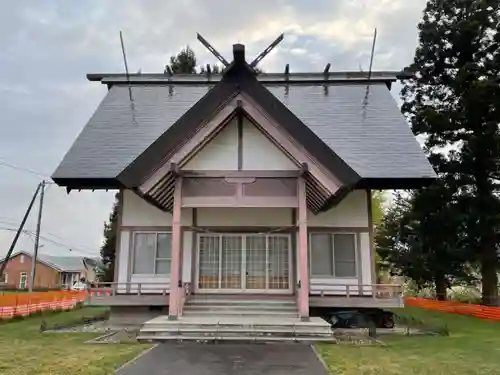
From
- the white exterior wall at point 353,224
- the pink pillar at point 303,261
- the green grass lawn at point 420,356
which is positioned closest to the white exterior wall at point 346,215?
the white exterior wall at point 353,224

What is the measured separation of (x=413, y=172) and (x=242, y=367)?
27.6 ft

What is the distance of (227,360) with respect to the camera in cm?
716

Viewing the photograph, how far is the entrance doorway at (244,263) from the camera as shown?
12.9 meters

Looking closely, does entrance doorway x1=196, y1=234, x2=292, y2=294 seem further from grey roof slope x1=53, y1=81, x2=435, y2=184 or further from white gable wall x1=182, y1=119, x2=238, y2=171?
grey roof slope x1=53, y1=81, x2=435, y2=184

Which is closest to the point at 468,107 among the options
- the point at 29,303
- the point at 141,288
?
the point at 141,288

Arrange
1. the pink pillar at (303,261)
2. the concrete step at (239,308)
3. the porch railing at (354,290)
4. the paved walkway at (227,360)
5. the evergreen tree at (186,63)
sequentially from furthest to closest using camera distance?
the evergreen tree at (186,63), the porch railing at (354,290), the concrete step at (239,308), the pink pillar at (303,261), the paved walkway at (227,360)

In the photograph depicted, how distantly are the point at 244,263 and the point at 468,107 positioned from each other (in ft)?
38.4

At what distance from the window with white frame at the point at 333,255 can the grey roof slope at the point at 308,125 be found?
2055 millimetres

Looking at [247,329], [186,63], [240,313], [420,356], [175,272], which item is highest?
[186,63]

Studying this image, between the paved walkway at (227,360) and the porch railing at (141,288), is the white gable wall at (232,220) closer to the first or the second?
the porch railing at (141,288)

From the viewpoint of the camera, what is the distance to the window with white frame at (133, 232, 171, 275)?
13.3 meters

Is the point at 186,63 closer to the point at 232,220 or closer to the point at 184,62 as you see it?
the point at 184,62

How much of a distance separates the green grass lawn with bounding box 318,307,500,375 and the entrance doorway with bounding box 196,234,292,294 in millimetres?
3594

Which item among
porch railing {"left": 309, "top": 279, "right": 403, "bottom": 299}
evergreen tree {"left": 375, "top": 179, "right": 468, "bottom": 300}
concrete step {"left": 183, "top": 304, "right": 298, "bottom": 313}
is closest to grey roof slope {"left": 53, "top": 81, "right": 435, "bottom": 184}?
porch railing {"left": 309, "top": 279, "right": 403, "bottom": 299}
